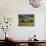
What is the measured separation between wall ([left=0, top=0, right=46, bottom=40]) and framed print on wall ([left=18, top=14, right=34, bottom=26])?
0.34ft

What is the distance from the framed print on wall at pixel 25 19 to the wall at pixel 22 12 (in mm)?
103

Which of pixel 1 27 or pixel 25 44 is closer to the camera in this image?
pixel 25 44

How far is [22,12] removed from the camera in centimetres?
414

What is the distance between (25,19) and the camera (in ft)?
13.5

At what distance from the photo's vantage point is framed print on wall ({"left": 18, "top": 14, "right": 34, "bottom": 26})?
412 centimetres

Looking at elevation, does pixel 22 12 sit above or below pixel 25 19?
above

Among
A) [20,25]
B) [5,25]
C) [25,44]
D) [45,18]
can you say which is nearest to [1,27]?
[5,25]

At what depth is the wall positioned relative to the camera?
409cm

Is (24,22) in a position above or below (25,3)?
below

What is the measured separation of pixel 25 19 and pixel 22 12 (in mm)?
264

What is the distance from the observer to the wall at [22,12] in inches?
161

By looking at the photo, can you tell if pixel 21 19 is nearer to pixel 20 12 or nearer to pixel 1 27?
pixel 20 12

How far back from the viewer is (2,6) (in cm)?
413

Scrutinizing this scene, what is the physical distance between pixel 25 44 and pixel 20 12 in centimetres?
115
